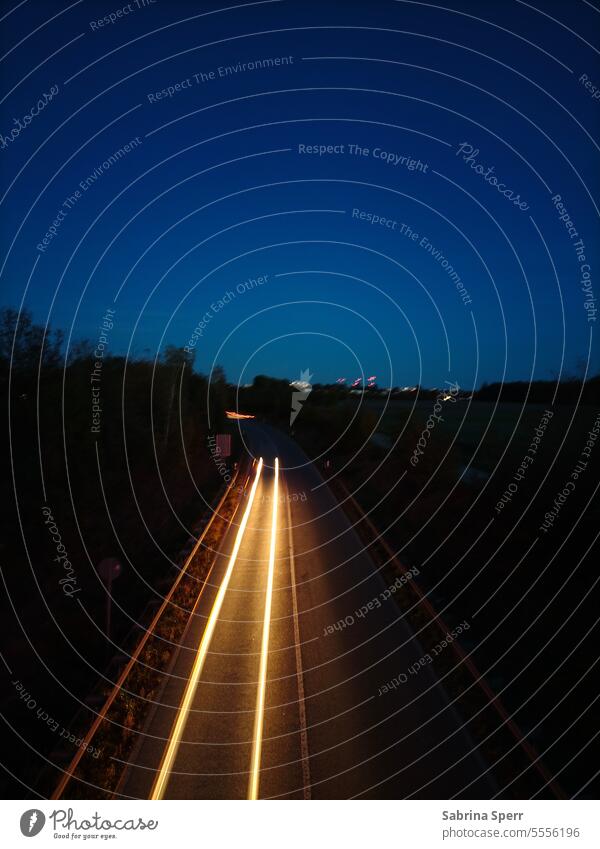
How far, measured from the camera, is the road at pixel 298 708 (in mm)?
7496

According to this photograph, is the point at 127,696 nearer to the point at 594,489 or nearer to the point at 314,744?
the point at 314,744

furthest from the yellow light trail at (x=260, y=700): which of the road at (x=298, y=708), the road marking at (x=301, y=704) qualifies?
the road marking at (x=301, y=704)

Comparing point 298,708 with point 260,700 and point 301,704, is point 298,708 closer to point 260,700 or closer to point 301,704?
point 301,704

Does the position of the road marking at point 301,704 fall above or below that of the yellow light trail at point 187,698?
below

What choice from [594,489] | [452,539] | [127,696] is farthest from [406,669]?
[452,539]

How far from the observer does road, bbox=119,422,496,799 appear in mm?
7496

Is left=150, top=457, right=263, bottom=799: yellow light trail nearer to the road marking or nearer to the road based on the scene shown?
the road

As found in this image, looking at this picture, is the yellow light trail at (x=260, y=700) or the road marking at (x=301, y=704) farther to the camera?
the road marking at (x=301, y=704)

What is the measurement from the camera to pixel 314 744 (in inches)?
325

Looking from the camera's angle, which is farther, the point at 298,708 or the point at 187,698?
the point at 187,698

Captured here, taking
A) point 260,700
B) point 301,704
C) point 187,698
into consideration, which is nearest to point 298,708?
point 301,704

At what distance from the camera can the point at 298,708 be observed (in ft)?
30.3

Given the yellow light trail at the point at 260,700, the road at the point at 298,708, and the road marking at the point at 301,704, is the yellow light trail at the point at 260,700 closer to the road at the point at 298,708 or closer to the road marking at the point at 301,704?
the road at the point at 298,708

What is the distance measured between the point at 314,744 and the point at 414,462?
18.9m
